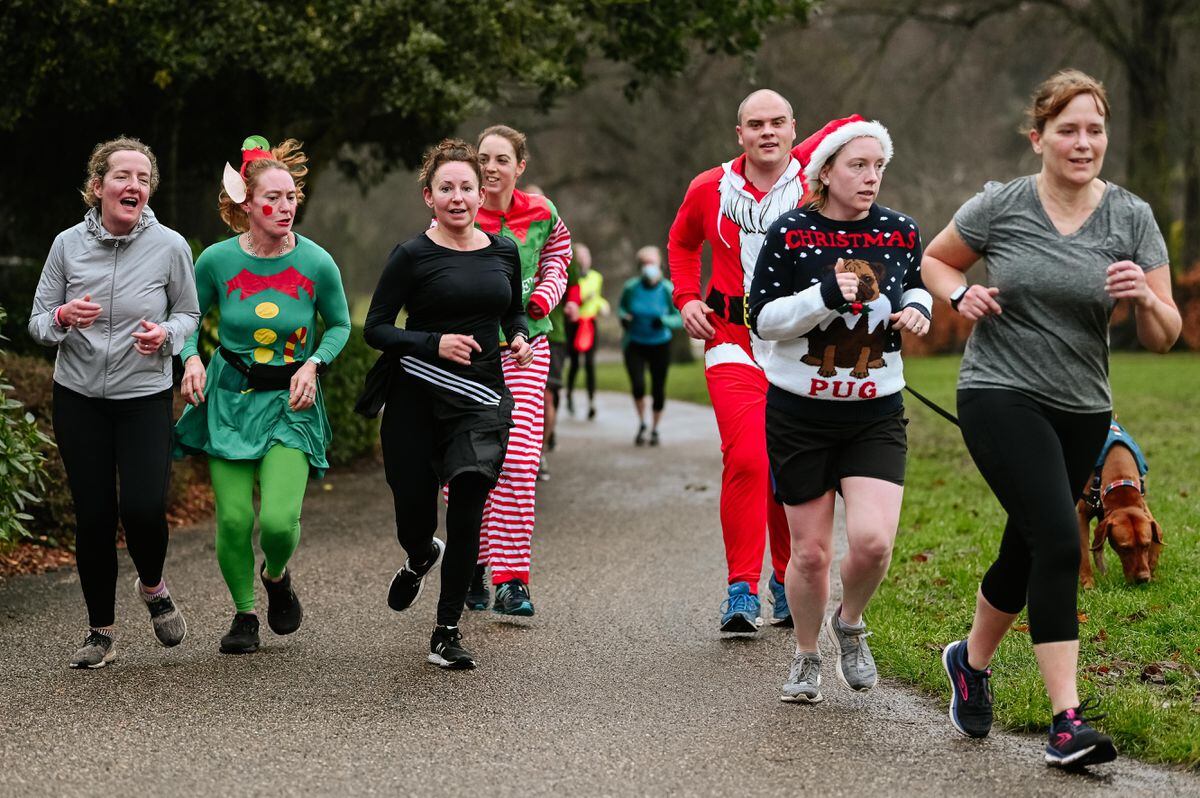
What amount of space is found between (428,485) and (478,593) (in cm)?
122

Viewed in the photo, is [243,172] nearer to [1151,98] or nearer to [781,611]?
[781,611]

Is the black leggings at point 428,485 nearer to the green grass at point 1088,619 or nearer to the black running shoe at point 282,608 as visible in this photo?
the black running shoe at point 282,608

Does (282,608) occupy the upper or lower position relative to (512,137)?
lower

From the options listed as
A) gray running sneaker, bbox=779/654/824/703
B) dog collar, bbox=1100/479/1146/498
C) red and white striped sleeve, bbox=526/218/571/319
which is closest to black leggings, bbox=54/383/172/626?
red and white striped sleeve, bbox=526/218/571/319

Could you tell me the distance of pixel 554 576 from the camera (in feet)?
26.8

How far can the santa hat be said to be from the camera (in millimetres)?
5215

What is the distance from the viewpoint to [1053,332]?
184 inches

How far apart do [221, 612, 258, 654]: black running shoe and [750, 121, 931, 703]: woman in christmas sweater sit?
2282 millimetres

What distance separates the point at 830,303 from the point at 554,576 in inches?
140

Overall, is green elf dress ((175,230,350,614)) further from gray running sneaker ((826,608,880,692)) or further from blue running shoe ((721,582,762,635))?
gray running sneaker ((826,608,880,692))

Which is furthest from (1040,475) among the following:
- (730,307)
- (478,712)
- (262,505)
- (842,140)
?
(262,505)

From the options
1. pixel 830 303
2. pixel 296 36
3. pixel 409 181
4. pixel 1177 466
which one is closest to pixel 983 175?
pixel 409 181

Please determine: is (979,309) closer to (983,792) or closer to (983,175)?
(983,792)

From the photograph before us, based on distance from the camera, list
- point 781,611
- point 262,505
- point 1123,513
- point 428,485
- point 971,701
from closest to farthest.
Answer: point 971,701 → point 262,505 → point 428,485 → point 781,611 → point 1123,513
